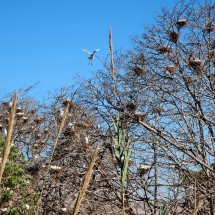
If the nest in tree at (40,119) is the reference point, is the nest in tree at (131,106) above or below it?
below

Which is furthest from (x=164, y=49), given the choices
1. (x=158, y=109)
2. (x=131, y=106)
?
(x=131, y=106)

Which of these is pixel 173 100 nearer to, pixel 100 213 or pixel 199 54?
pixel 199 54

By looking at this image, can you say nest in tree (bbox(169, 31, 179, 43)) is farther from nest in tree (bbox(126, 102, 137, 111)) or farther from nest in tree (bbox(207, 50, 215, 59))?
nest in tree (bbox(126, 102, 137, 111))

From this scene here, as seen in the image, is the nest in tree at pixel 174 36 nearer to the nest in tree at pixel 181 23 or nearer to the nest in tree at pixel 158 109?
the nest in tree at pixel 181 23

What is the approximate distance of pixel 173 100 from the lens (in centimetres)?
795

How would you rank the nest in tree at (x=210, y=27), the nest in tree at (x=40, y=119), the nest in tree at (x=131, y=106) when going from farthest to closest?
the nest in tree at (x=40, y=119) < the nest in tree at (x=210, y=27) < the nest in tree at (x=131, y=106)

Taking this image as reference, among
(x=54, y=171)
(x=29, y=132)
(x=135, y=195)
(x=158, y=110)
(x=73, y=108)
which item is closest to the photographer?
(x=135, y=195)

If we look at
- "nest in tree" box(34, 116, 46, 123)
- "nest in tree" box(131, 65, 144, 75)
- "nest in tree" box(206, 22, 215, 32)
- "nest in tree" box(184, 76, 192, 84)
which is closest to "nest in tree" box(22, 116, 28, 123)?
"nest in tree" box(34, 116, 46, 123)

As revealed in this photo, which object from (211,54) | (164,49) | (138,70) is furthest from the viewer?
(211,54)

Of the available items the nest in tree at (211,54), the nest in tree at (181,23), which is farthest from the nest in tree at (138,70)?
the nest in tree at (211,54)

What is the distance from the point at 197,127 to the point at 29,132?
599 centimetres

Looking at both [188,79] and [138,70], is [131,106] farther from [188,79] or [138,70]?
[188,79]

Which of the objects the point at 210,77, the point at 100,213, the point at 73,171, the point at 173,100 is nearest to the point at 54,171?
the point at 73,171

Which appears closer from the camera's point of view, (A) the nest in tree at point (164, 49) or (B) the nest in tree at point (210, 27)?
(A) the nest in tree at point (164, 49)
